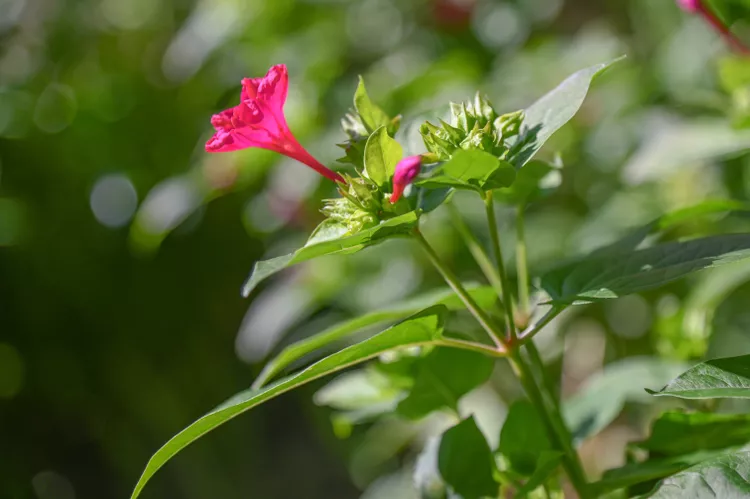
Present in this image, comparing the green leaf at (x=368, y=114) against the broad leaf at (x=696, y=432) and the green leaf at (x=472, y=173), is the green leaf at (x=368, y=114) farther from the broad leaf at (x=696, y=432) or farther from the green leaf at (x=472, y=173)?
the broad leaf at (x=696, y=432)

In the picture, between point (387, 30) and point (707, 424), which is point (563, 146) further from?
point (707, 424)

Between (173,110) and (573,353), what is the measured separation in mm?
1061

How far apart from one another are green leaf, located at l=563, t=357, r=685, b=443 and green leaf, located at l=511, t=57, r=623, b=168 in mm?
280

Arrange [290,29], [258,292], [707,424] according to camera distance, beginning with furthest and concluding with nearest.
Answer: [258,292], [290,29], [707,424]

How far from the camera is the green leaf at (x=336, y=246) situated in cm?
42

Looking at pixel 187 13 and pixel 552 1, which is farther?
pixel 187 13

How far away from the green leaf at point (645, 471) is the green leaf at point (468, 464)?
73 millimetres

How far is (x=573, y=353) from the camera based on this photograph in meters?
1.39

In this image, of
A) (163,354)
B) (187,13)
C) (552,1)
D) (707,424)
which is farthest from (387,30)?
(707,424)

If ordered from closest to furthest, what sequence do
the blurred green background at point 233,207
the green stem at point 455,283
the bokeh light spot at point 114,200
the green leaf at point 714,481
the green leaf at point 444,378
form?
the green leaf at point 714,481 < the green stem at point 455,283 < the green leaf at point 444,378 < the blurred green background at point 233,207 < the bokeh light spot at point 114,200

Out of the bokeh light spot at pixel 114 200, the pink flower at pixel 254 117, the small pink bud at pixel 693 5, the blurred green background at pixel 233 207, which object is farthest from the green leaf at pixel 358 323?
the bokeh light spot at pixel 114 200

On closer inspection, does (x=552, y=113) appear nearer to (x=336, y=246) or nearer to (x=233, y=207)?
(x=336, y=246)

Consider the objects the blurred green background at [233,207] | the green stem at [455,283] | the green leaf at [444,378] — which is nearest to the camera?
the green stem at [455,283]

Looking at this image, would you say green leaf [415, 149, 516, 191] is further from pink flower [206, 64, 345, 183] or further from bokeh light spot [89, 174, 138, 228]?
bokeh light spot [89, 174, 138, 228]
